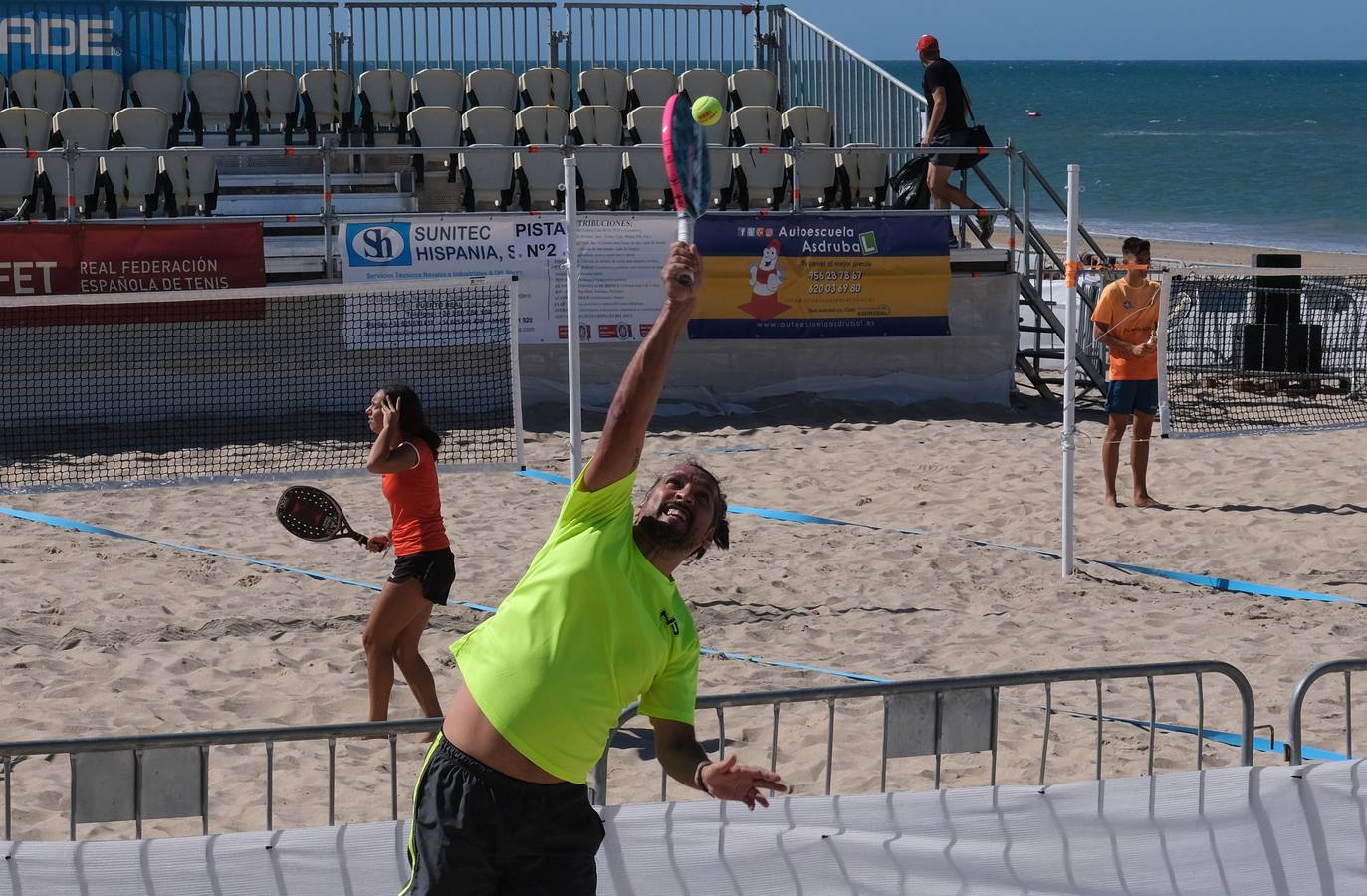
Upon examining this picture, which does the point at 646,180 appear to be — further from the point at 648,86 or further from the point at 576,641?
the point at 576,641

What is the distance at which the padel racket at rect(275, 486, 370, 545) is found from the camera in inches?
265

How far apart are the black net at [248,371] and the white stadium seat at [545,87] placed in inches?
167

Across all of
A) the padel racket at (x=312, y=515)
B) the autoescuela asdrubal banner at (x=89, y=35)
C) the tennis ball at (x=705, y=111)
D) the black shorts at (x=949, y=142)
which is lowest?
the padel racket at (x=312, y=515)

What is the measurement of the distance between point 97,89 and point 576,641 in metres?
15.0

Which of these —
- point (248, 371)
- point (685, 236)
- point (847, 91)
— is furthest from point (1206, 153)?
point (685, 236)

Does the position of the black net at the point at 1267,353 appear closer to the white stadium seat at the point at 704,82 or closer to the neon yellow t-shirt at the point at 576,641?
the white stadium seat at the point at 704,82

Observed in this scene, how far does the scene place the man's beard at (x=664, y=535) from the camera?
328 centimetres

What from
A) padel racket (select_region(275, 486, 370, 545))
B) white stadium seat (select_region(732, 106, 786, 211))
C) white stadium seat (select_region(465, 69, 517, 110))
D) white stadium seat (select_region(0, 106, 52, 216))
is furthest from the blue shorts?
white stadium seat (select_region(0, 106, 52, 216))

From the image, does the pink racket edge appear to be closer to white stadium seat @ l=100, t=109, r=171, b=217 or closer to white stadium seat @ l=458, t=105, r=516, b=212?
white stadium seat @ l=458, t=105, r=516, b=212

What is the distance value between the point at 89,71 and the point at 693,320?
7.14 m

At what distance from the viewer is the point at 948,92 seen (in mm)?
14117

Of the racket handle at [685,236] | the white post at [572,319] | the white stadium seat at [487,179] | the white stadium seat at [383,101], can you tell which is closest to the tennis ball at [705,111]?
the racket handle at [685,236]

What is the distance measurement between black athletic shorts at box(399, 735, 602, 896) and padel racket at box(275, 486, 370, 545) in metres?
3.61

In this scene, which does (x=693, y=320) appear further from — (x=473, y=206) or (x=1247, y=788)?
(x=1247, y=788)
